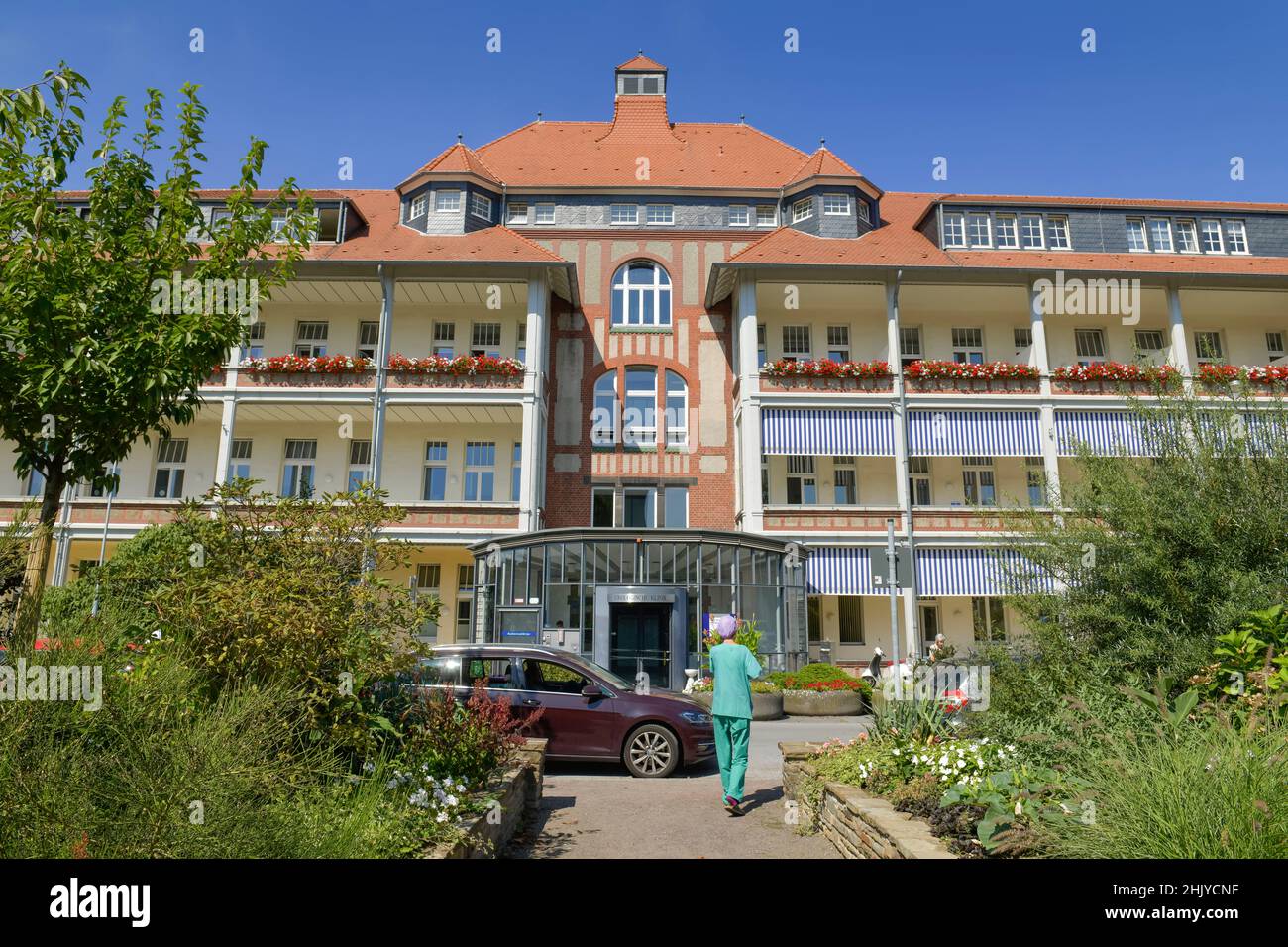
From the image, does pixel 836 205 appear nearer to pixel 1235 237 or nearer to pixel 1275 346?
pixel 1235 237

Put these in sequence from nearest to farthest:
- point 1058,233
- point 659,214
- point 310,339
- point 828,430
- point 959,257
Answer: point 828,430 → point 959,257 → point 310,339 → point 1058,233 → point 659,214

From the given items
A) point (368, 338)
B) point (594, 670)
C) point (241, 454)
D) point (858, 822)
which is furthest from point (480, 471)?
point (858, 822)

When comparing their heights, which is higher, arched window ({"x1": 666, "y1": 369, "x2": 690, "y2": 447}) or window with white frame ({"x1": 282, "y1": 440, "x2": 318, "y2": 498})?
arched window ({"x1": 666, "y1": 369, "x2": 690, "y2": 447})

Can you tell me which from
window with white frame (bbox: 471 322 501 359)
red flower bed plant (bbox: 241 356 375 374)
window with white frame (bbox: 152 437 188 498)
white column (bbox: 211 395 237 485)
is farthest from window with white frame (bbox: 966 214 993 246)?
window with white frame (bbox: 152 437 188 498)

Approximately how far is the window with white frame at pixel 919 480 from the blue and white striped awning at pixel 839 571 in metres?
3.47

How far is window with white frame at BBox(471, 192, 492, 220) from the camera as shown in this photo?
2827 centimetres

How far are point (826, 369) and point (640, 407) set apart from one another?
6.20 metres

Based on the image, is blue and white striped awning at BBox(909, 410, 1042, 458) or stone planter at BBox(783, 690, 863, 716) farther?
blue and white striped awning at BBox(909, 410, 1042, 458)

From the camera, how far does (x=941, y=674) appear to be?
→ 1264 centimetres

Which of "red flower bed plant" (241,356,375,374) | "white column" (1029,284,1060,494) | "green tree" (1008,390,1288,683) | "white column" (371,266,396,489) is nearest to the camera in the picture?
"green tree" (1008,390,1288,683)

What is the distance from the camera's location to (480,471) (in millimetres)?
26500

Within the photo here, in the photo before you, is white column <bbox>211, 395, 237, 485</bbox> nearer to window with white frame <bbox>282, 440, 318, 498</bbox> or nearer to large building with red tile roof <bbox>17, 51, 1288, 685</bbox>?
large building with red tile roof <bbox>17, 51, 1288, 685</bbox>

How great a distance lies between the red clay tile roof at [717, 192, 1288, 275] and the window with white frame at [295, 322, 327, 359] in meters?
13.7
